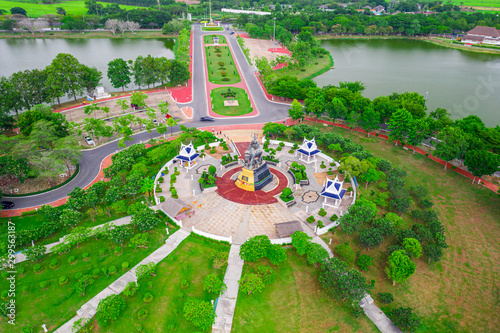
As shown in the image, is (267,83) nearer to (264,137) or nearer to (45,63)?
(264,137)

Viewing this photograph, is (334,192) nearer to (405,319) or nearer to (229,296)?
(405,319)

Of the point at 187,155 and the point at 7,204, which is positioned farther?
the point at 187,155

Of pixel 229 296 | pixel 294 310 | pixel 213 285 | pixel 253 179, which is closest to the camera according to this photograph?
pixel 294 310

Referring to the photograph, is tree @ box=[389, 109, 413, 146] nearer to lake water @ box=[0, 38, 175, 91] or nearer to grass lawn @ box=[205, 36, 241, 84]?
grass lawn @ box=[205, 36, 241, 84]

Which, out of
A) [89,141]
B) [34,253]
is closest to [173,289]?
[34,253]

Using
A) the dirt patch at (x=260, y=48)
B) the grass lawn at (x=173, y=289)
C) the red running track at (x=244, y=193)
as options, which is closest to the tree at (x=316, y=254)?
the grass lawn at (x=173, y=289)

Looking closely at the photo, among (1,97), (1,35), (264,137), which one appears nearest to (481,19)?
(264,137)

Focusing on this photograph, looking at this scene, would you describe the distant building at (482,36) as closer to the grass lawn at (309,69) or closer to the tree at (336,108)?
the grass lawn at (309,69)
